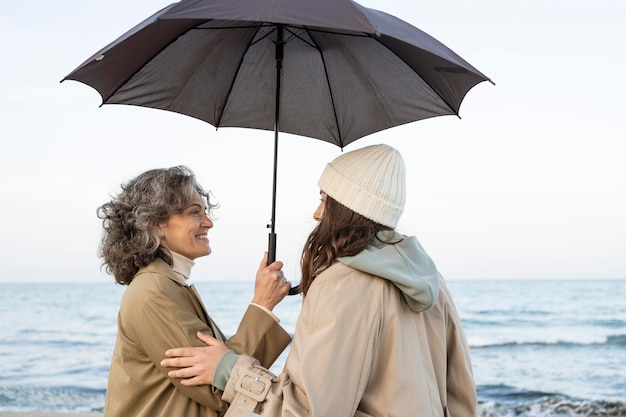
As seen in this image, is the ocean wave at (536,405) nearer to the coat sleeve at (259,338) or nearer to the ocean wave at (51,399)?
the ocean wave at (51,399)

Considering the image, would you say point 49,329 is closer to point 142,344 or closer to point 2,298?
point 2,298

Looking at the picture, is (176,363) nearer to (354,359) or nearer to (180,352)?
(180,352)

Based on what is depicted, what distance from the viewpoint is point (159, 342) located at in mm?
2707

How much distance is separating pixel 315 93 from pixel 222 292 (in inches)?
1224

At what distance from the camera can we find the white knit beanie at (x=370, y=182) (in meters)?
2.46

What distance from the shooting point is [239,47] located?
3.57 metres

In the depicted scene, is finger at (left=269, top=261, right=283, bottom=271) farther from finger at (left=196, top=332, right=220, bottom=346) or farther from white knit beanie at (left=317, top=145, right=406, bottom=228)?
white knit beanie at (left=317, top=145, right=406, bottom=228)

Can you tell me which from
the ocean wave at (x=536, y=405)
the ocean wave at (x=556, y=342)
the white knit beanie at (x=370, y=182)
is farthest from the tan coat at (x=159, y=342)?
the ocean wave at (x=556, y=342)

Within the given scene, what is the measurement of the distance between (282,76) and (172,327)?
141 centimetres

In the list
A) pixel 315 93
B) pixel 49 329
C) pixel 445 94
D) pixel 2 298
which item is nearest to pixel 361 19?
pixel 445 94

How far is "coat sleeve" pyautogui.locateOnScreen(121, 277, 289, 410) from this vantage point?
106 inches

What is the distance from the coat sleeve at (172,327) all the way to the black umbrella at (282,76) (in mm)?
433

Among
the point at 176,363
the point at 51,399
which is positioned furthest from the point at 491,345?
the point at 176,363

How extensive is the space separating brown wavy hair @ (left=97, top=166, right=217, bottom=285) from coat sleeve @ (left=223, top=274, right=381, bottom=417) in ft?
2.62
